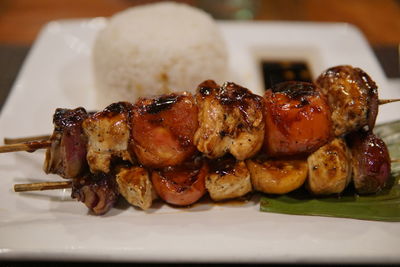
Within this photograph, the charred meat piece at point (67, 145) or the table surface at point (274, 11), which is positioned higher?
the table surface at point (274, 11)

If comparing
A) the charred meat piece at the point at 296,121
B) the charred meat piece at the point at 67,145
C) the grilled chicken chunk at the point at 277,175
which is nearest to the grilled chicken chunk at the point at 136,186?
the charred meat piece at the point at 67,145

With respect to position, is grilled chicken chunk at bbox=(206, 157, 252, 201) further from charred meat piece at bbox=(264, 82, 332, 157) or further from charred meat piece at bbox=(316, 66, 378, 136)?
charred meat piece at bbox=(316, 66, 378, 136)

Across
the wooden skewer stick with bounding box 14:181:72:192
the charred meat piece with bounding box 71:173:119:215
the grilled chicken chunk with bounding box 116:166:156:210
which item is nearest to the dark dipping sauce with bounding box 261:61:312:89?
the grilled chicken chunk with bounding box 116:166:156:210

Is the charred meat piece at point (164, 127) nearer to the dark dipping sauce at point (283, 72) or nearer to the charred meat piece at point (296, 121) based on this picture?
the charred meat piece at point (296, 121)

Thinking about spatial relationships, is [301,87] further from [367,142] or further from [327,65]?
[327,65]

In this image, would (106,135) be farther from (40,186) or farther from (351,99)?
(351,99)

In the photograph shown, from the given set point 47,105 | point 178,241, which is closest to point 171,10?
point 47,105
